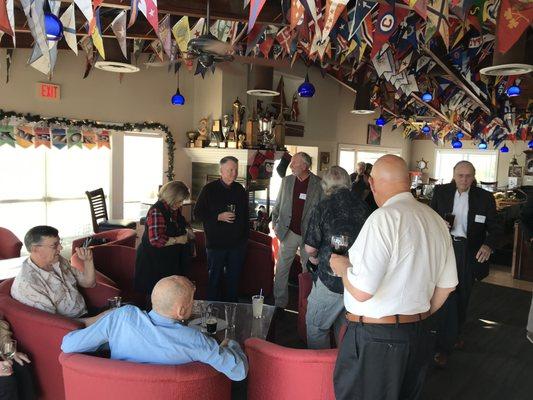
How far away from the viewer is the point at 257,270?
496 centimetres

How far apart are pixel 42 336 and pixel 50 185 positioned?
19.2ft

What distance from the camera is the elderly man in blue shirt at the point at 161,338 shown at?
6.37 ft

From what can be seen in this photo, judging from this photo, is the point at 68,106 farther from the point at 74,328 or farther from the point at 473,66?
the point at 473,66

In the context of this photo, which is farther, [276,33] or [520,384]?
[276,33]

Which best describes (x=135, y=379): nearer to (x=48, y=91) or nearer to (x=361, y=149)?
(x=48, y=91)

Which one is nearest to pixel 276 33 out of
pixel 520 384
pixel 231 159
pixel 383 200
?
pixel 231 159

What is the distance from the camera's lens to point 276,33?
Answer: 17.5ft

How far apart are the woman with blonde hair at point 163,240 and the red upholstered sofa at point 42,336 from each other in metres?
1.16

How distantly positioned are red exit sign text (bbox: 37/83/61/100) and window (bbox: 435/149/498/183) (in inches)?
556

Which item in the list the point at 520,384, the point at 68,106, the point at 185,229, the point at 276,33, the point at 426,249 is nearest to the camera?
the point at 426,249

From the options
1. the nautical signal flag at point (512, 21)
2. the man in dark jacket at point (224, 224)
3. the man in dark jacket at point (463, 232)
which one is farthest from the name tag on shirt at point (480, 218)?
the man in dark jacket at point (224, 224)

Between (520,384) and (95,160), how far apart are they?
728cm

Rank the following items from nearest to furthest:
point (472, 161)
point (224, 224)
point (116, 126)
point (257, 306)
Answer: point (257, 306) → point (224, 224) → point (116, 126) → point (472, 161)

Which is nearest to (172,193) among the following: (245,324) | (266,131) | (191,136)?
(245,324)
